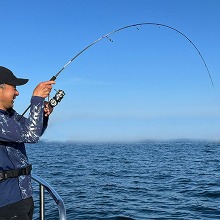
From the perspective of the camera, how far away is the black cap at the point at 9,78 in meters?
3.22

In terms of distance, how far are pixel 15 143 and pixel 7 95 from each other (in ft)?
1.59

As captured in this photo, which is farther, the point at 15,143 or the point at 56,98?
the point at 56,98

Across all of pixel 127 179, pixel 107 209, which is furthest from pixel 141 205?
pixel 127 179

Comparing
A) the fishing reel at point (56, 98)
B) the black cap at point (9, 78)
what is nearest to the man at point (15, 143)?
the black cap at point (9, 78)

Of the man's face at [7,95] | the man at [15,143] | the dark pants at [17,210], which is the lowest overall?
the dark pants at [17,210]

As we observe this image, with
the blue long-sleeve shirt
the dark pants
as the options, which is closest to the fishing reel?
the blue long-sleeve shirt

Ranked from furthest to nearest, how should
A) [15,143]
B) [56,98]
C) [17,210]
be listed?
1. [56,98]
2. [15,143]
3. [17,210]

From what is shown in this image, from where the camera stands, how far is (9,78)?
3.25 meters

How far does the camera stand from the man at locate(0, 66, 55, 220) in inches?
120

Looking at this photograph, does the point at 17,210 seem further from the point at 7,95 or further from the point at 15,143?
the point at 7,95

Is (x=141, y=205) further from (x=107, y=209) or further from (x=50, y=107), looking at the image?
(x=50, y=107)

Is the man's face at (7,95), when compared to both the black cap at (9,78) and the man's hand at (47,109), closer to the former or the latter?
the black cap at (9,78)

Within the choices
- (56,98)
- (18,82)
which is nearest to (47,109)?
(56,98)

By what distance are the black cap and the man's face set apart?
0.04m
